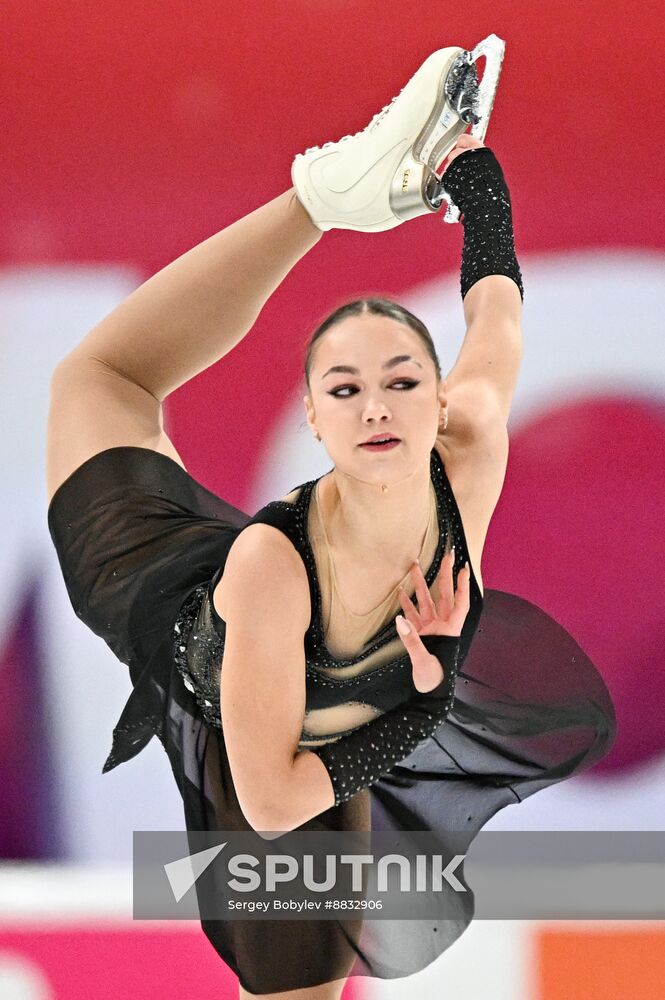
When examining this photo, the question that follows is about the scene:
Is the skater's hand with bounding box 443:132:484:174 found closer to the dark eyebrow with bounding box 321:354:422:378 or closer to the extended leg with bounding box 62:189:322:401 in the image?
the extended leg with bounding box 62:189:322:401

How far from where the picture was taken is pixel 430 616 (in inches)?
68.8

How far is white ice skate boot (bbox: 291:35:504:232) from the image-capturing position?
2053mm

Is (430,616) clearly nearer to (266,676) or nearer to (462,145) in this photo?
(266,676)

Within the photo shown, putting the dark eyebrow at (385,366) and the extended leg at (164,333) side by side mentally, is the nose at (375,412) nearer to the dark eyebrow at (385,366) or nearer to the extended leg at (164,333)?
the dark eyebrow at (385,366)

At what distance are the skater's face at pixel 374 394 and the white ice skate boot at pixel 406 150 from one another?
0.49 meters

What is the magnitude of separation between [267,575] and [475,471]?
1.42ft

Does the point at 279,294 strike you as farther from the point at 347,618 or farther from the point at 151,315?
the point at 347,618

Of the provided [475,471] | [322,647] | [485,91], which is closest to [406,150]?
[485,91]

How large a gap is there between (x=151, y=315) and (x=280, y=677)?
862 millimetres

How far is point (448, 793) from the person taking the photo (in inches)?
86.4

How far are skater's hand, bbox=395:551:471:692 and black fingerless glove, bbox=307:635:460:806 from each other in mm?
24

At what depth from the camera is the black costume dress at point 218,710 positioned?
6.62 ft

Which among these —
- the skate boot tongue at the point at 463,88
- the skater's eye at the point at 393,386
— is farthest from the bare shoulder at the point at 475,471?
the skate boot tongue at the point at 463,88

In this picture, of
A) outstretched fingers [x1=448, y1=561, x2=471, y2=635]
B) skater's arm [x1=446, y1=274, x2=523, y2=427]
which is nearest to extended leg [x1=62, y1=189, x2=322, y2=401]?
skater's arm [x1=446, y1=274, x2=523, y2=427]
